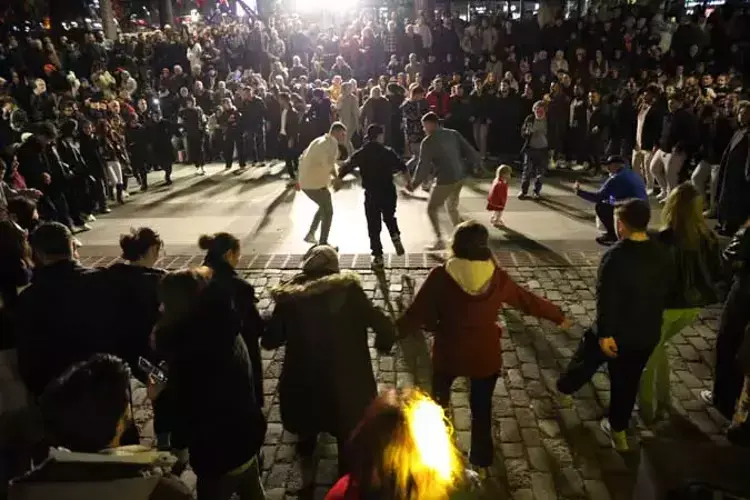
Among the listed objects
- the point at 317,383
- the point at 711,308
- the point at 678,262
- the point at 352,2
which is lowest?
the point at 711,308

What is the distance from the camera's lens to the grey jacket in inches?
333

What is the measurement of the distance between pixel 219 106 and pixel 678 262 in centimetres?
1430

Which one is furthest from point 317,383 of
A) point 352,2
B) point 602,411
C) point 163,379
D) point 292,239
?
point 352,2

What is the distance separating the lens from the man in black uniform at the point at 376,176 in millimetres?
7949

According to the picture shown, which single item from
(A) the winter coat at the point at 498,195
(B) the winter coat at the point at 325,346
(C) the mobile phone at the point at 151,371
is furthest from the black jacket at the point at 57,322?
(A) the winter coat at the point at 498,195

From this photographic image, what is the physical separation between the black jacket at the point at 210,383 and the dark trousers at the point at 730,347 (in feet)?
11.6

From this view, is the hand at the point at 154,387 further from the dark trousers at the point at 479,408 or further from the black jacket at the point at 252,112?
the black jacket at the point at 252,112

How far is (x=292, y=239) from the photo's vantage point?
9836 mm

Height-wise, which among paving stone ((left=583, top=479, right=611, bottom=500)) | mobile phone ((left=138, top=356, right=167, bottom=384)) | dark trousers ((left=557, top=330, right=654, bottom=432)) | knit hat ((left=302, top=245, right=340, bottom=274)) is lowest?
paving stone ((left=583, top=479, right=611, bottom=500))

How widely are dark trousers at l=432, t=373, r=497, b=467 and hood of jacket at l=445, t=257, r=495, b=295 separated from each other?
0.61 metres

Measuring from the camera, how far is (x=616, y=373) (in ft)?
14.5

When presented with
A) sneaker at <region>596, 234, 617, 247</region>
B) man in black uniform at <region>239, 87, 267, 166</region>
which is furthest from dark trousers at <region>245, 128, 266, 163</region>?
sneaker at <region>596, 234, 617, 247</region>

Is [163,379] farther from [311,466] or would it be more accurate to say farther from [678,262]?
[678,262]

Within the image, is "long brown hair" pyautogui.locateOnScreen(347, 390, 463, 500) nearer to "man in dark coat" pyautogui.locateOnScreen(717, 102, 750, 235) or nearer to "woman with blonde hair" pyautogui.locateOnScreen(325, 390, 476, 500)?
"woman with blonde hair" pyautogui.locateOnScreen(325, 390, 476, 500)
